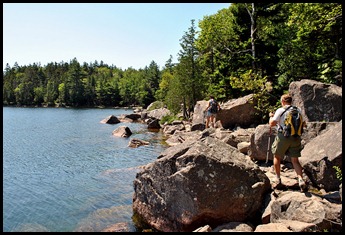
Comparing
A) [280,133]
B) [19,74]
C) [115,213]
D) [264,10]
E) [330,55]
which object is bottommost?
[115,213]

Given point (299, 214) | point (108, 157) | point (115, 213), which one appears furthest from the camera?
point (108, 157)

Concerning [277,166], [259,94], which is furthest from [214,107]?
[277,166]

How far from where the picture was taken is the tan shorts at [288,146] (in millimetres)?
9477

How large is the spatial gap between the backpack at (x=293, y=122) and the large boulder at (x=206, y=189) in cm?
189

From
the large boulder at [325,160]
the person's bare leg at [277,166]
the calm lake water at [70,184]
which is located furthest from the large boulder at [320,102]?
the calm lake water at [70,184]

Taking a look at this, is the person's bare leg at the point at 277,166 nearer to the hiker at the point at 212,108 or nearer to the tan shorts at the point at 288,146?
the tan shorts at the point at 288,146

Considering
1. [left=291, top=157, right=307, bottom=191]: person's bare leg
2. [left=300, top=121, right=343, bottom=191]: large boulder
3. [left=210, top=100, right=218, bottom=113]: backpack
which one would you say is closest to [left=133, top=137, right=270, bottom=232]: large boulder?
[left=291, top=157, right=307, bottom=191]: person's bare leg

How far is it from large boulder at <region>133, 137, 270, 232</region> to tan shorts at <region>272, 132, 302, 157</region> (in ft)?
3.91

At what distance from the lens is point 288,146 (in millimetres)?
9562

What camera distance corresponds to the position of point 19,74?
6816 inches

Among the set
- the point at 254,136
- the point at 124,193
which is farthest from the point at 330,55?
the point at 124,193

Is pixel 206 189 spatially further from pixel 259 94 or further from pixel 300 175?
pixel 259 94

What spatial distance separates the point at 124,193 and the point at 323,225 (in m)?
9.69

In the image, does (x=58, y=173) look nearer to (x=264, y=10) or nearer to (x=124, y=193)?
(x=124, y=193)
